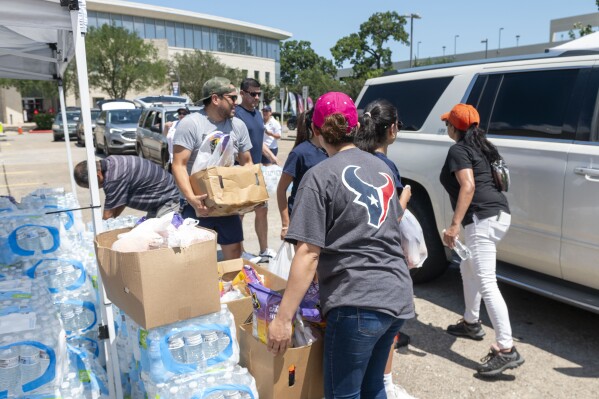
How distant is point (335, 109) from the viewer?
2191mm

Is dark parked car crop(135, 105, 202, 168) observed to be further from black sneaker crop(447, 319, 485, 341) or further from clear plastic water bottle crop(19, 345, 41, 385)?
clear plastic water bottle crop(19, 345, 41, 385)

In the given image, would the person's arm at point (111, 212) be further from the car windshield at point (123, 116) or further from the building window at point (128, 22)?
the building window at point (128, 22)

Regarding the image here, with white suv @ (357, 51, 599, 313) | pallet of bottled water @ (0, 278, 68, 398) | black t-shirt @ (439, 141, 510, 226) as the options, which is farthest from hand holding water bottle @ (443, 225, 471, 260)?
pallet of bottled water @ (0, 278, 68, 398)

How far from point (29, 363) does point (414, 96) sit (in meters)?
4.16

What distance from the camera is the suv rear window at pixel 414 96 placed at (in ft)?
16.1

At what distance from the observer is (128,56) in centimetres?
3828

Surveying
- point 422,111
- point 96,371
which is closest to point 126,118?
point 422,111

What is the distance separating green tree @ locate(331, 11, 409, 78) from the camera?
47.7m

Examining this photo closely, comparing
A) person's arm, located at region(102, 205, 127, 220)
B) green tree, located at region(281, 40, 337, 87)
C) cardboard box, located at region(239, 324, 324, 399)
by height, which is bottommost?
cardboard box, located at region(239, 324, 324, 399)

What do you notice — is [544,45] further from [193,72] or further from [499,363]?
[499,363]

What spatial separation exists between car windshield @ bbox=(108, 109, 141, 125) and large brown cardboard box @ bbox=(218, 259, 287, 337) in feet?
51.8

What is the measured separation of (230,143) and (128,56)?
38.2m

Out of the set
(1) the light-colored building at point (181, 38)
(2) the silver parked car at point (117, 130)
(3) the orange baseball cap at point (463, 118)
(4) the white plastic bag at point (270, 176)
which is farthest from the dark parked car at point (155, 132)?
(1) the light-colored building at point (181, 38)

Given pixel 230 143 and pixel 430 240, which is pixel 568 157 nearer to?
pixel 430 240
